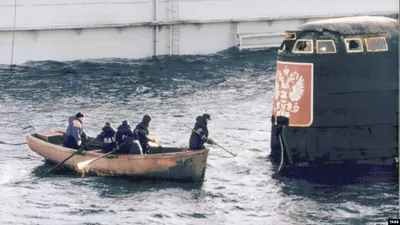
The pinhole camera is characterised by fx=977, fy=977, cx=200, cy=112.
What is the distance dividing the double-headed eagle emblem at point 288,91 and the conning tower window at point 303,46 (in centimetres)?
70


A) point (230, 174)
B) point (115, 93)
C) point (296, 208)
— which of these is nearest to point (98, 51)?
point (115, 93)

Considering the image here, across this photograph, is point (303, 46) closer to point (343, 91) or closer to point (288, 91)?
point (288, 91)

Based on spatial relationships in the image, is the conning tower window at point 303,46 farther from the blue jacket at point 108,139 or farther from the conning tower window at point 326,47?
the blue jacket at point 108,139

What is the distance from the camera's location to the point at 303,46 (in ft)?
102

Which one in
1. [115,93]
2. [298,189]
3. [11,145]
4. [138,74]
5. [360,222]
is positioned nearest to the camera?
[360,222]

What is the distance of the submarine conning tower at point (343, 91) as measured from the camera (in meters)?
30.7

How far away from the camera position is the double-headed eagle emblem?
3109 centimetres

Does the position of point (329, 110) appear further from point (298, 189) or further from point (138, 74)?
point (138, 74)

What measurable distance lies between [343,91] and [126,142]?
7101mm

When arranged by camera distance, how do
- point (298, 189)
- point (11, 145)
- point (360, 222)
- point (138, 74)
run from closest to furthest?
point (360, 222) → point (298, 189) → point (11, 145) → point (138, 74)

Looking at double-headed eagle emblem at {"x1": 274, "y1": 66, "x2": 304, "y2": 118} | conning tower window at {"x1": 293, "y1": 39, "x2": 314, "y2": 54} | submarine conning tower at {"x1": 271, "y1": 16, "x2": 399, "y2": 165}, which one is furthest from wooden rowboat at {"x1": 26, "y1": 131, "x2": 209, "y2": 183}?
conning tower window at {"x1": 293, "y1": 39, "x2": 314, "y2": 54}

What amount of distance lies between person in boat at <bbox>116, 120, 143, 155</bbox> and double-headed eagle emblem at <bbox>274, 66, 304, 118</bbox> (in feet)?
15.4

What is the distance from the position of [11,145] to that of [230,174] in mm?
9294

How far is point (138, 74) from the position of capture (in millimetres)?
50062
